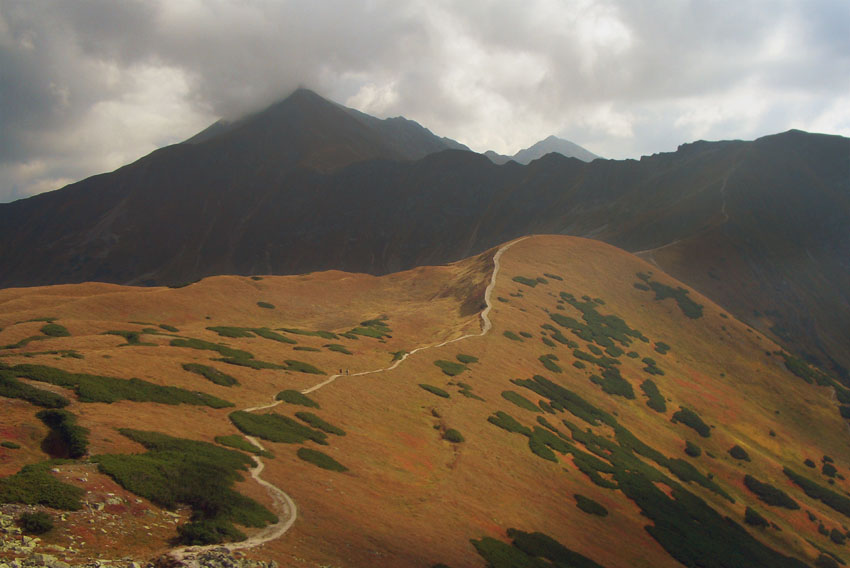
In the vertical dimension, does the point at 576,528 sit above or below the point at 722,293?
below

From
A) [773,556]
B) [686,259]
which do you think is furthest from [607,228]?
[773,556]

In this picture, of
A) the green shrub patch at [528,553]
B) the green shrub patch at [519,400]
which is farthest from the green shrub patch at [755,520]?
the green shrub patch at [528,553]

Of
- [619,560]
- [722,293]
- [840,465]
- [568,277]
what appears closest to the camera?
[619,560]

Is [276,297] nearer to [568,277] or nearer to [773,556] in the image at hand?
[568,277]

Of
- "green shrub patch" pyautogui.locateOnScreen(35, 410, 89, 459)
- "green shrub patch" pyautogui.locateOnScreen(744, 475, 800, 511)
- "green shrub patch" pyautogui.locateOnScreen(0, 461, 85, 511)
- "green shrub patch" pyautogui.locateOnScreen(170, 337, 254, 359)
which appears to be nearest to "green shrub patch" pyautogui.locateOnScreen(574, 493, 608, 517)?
"green shrub patch" pyautogui.locateOnScreen(170, 337, 254, 359)

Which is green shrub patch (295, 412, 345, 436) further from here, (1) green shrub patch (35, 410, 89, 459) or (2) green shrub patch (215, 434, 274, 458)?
(1) green shrub patch (35, 410, 89, 459)

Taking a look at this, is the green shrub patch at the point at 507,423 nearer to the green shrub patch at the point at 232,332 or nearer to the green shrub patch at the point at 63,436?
the green shrub patch at the point at 232,332

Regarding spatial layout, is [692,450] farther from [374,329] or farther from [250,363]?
[250,363]

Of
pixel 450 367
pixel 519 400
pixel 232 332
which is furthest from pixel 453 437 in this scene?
pixel 232 332
